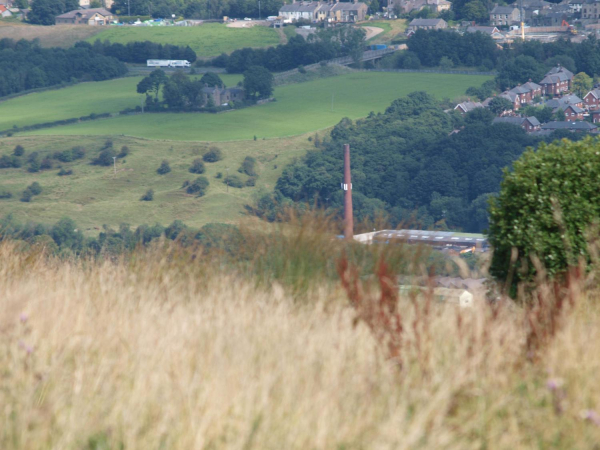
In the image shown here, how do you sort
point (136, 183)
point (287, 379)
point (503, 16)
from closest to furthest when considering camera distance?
point (287, 379)
point (136, 183)
point (503, 16)

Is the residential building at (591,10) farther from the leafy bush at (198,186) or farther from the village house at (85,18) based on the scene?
the leafy bush at (198,186)

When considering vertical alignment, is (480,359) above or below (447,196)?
above

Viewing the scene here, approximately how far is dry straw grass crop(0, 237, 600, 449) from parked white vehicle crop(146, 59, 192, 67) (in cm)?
11511

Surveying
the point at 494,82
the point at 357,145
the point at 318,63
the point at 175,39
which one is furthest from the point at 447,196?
the point at 175,39

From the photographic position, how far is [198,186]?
7375 cm

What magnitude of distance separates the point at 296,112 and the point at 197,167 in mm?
21945

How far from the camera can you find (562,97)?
107 metres

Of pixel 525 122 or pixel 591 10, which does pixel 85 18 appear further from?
pixel 591 10

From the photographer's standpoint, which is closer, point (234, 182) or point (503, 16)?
point (234, 182)

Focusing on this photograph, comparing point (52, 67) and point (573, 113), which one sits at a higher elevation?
point (52, 67)

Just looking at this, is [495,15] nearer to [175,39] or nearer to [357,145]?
[175,39]

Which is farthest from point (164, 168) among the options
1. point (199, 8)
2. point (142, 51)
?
point (199, 8)

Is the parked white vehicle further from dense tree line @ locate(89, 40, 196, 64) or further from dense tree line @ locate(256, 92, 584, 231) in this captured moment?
dense tree line @ locate(256, 92, 584, 231)

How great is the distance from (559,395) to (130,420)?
1656 mm
